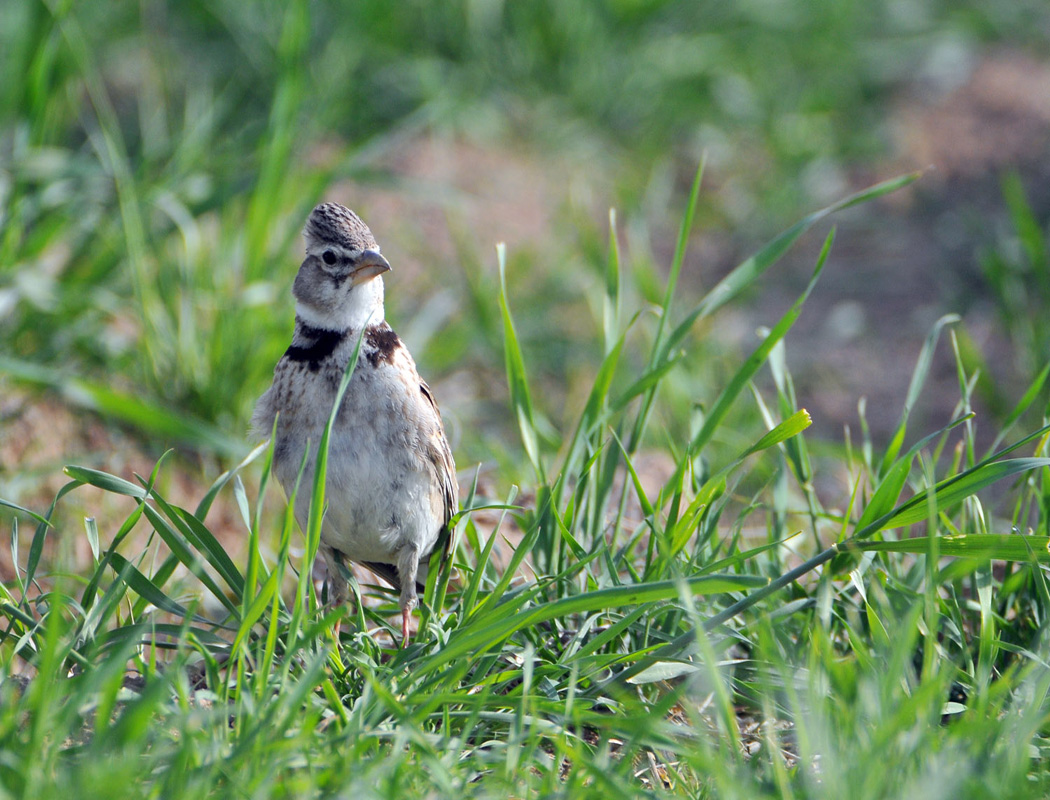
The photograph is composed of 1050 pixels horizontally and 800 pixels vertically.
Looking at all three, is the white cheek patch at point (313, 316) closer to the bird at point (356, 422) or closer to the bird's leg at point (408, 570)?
the bird at point (356, 422)

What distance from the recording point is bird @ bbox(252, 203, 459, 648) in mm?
3154

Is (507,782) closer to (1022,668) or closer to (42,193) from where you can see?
(1022,668)

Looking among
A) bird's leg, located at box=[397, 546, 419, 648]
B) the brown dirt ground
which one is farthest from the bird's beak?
the brown dirt ground

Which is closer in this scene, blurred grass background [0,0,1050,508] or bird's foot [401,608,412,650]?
bird's foot [401,608,412,650]

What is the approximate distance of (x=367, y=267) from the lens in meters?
3.27

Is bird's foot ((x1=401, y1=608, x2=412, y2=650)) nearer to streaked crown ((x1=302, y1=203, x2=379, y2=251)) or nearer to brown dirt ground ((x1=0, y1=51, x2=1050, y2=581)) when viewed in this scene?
streaked crown ((x1=302, y1=203, x2=379, y2=251))

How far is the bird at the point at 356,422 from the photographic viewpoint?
3.15 m

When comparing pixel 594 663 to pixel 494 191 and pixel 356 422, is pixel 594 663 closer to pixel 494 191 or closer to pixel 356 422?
pixel 356 422

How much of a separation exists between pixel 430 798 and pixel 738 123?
22.4ft

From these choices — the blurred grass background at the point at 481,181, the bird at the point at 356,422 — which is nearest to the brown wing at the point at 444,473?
the bird at the point at 356,422

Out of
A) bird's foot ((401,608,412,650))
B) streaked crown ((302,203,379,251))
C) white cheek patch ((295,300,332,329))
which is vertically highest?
streaked crown ((302,203,379,251))

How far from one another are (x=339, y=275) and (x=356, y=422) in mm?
480

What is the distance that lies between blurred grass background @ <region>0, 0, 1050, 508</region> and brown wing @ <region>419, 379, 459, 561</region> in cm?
73

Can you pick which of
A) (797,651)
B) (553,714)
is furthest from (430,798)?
(797,651)
